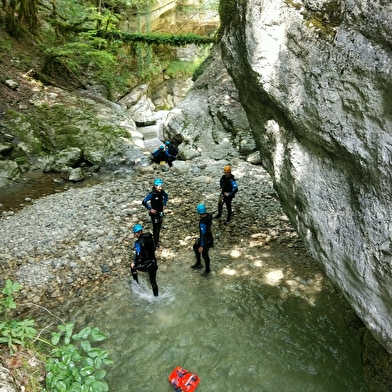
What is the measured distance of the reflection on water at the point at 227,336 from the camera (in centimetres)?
493

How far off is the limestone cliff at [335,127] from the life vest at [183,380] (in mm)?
2687

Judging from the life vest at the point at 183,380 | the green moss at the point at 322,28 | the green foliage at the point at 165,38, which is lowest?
the life vest at the point at 183,380

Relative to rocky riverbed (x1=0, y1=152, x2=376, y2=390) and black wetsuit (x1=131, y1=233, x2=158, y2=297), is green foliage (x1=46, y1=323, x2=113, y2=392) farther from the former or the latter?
rocky riverbed (x1=0, y1=152, x2=376, y2=390)

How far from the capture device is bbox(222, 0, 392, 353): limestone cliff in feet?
10.3

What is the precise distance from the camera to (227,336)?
5723 mm

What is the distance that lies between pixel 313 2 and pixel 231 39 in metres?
1.97

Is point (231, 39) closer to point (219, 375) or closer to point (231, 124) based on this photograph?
point (219, 375)

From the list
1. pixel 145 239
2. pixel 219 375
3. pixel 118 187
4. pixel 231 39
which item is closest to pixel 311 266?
pixel 219 375

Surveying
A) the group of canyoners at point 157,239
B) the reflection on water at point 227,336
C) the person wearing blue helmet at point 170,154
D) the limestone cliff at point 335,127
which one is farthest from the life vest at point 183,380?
the person wearing blue helmet at point 170,154

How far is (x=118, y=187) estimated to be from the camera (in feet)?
37.3

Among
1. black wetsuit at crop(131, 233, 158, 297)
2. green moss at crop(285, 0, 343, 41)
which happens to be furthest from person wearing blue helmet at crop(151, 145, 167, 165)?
green moss at crop(285, 0, 343, 41)

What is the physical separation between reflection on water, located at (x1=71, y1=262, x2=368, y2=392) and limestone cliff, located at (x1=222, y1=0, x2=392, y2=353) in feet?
7.07

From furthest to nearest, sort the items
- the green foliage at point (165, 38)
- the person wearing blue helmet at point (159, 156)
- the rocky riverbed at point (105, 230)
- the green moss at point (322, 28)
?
the green foliage at point (165, 38) < the person wearing blue helmet at point (159, 156) < the rocky riverbed at point (105, 230) < the green moss at point (322, 28)

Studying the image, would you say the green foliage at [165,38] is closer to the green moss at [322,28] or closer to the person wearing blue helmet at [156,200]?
the person wearing blue helmet at [156,200]
